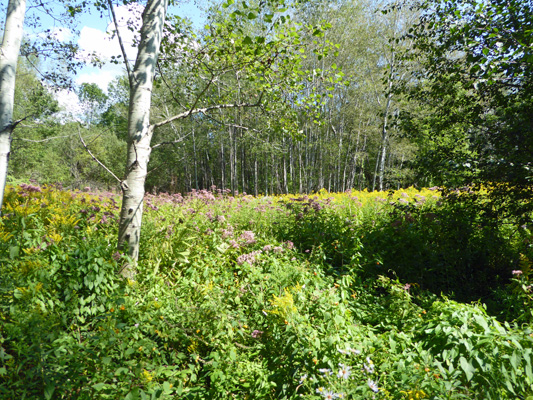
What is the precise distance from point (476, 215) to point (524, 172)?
1367 millimetres

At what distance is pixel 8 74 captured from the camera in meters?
2.72

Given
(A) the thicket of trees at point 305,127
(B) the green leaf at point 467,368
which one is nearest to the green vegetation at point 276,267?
(B) the green leaf at point 467,368

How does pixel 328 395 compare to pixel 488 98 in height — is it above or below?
below

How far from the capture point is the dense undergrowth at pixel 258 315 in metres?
1.71

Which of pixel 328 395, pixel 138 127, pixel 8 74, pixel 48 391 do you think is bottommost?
pixel 328 395

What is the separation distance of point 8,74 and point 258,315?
11.4 ft

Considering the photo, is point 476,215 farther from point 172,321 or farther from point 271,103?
point 172,321

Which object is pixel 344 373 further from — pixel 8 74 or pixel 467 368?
pixel 8 74

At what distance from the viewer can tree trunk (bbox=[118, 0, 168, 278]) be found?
3.01 metres

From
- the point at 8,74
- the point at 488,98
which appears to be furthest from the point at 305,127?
the point at 8,74

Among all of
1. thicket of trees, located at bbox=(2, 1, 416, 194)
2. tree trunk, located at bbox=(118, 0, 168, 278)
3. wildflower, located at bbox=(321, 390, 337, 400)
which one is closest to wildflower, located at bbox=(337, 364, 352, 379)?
wildflower, located at bbox=(321, 390, 337, 400)

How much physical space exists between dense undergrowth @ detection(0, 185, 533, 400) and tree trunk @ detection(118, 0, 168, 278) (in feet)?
1.01

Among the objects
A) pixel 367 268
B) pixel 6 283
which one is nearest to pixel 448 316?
pixel 367 268

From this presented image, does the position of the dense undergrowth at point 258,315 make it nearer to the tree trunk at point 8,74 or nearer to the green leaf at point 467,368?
the green leaf at point 467,368
